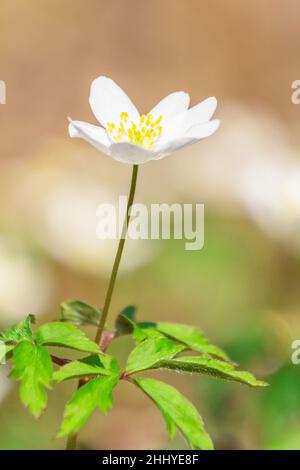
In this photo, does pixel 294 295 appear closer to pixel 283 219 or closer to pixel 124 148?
pixel 283 219

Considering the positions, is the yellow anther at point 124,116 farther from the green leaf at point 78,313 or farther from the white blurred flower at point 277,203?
the white blurred flower at point 277,203

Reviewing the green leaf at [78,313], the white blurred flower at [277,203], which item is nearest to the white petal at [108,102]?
the green leaf at [78,313]

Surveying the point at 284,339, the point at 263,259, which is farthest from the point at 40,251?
the point at 284,339

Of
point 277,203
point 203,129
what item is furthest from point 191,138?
point 277,203

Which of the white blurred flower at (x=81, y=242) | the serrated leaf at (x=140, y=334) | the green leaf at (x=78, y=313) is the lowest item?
the serrated leaf at (x=140, y=334)

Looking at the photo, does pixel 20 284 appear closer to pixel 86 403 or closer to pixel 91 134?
pixel 91 134

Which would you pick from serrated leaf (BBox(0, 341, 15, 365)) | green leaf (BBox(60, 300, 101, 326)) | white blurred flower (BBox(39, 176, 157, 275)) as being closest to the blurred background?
white blurred flower (BBox(39, 176, 157, 275))
